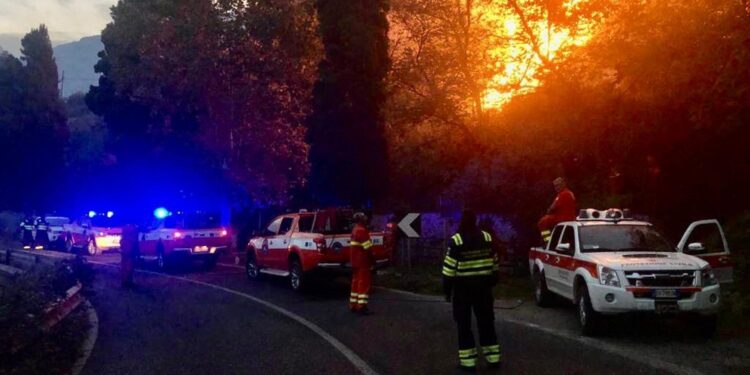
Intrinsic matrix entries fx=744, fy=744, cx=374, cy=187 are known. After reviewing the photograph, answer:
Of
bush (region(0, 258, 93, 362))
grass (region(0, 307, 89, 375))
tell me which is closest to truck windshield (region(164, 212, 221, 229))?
bush (region(0, 258, 93, 362))

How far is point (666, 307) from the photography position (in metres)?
10.1

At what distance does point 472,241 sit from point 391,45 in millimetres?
26043

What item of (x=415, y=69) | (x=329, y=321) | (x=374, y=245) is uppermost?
(x=415, y=69)

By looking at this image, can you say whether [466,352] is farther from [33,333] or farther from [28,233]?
[28,233]

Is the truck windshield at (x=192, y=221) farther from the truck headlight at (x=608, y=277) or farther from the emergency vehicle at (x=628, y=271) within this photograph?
the truck headlight at (x=608, y=277)

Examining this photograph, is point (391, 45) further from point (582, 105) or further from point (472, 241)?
point (472, 241)

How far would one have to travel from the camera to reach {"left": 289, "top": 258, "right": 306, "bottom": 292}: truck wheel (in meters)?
17.5

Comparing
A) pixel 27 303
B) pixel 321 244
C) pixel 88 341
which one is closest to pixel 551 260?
pixel 321 244

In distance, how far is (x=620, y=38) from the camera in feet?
58.3

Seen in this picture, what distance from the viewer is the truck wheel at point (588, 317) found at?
10617 mm

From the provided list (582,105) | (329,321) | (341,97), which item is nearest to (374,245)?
(329,321)

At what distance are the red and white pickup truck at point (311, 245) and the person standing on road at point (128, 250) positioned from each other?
344cm

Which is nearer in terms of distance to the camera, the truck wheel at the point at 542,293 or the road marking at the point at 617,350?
the road marking at the point at 617,350

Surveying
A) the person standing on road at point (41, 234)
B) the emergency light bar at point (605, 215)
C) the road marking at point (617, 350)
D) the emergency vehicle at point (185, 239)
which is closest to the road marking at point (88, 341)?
the road marking at point (617, 350)
